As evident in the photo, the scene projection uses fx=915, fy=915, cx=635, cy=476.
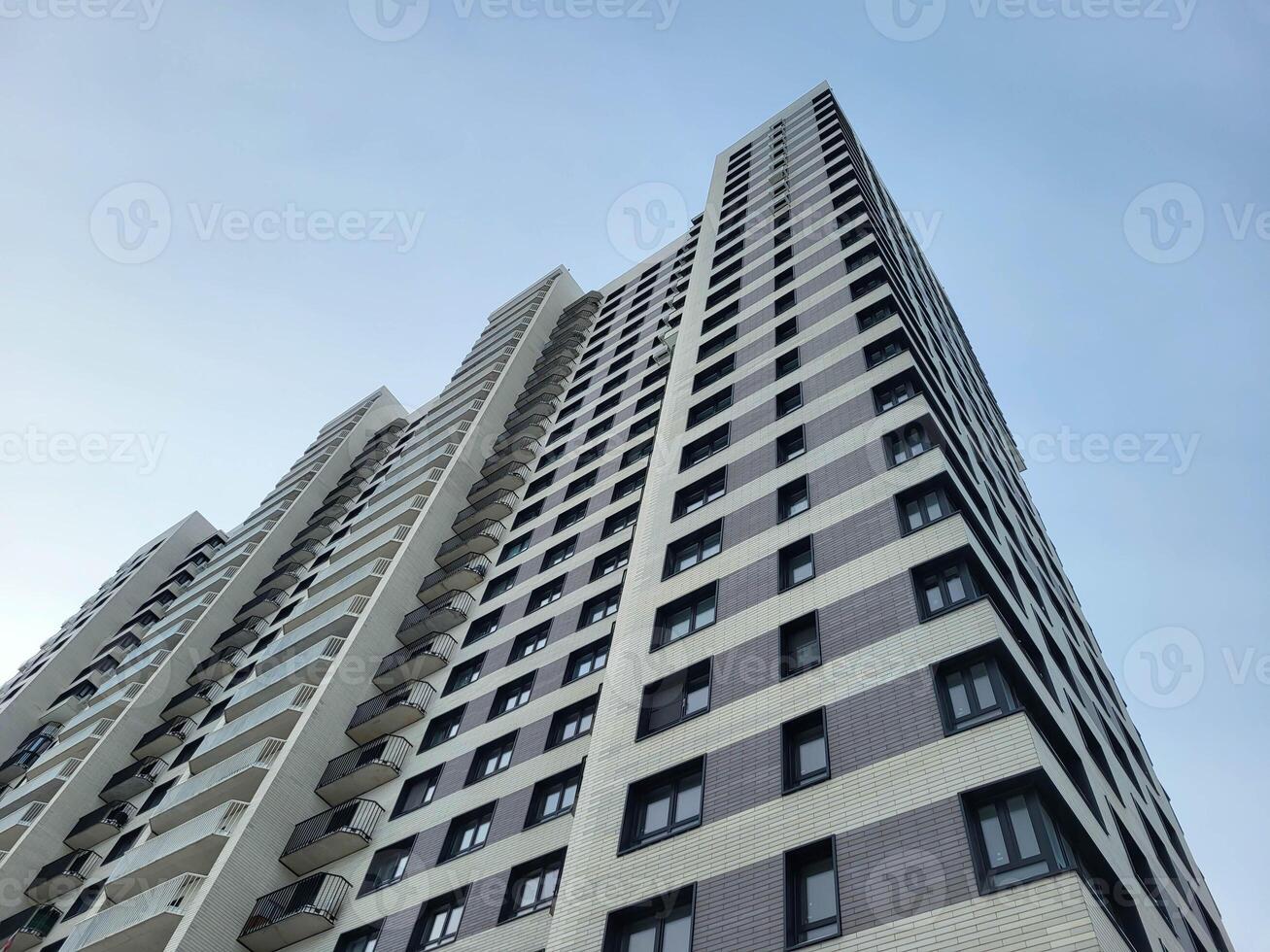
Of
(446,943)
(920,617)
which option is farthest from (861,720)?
(446,943)

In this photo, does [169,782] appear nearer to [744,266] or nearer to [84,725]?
[84,725]

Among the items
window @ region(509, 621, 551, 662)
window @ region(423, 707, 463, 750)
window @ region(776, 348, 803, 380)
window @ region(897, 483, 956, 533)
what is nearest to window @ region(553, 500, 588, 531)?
window @ region(509, 621, 551, 662)

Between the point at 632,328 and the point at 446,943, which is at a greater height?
the point at 632,328

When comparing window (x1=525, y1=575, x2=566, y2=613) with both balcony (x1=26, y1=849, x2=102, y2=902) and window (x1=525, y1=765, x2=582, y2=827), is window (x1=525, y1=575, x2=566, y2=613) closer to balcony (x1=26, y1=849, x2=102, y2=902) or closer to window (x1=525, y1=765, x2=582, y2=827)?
window (x1=525, y1=765, x2=582, y2=827)

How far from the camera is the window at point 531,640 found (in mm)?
31062

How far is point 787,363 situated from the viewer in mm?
31016

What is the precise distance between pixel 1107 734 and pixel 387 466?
45.8m

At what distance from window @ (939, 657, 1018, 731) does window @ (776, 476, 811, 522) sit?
7.27m

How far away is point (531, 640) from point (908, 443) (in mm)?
14788

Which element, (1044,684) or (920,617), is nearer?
(920,617)

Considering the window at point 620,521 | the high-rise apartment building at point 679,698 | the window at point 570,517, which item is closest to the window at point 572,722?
the high-rise apartment building at point 679,698

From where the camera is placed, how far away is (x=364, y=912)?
24.0 meters

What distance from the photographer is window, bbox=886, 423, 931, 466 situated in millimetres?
23281

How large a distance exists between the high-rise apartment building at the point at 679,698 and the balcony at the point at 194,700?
0.21m
